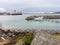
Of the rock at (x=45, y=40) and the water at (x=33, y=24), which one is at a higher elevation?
the rock at (x=45, y=40)

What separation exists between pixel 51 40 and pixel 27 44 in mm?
1821

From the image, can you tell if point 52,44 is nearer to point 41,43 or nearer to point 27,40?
point 41,43

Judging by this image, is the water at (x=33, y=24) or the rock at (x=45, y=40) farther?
the water at (x=33, y=24)

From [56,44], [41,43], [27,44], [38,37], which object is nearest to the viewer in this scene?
[56,44]

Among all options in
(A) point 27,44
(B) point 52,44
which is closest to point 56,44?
(B) point 52,44

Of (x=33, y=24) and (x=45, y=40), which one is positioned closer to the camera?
(x=45, y=40)

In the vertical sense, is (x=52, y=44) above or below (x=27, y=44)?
above

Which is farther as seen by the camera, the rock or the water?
the water

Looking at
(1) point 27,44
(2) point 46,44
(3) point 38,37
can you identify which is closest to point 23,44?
(1) point 27,44

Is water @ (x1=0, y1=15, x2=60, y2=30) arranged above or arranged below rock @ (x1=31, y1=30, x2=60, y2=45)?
below

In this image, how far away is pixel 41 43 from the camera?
612 cm

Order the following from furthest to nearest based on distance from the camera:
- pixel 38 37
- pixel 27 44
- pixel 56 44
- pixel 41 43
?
1. pixel 27 44
2. pixel 38 37
3. pixel 41 43
4. pixel 56 44

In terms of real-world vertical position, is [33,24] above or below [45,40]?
below

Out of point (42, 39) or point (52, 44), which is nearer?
point (52, 44)
